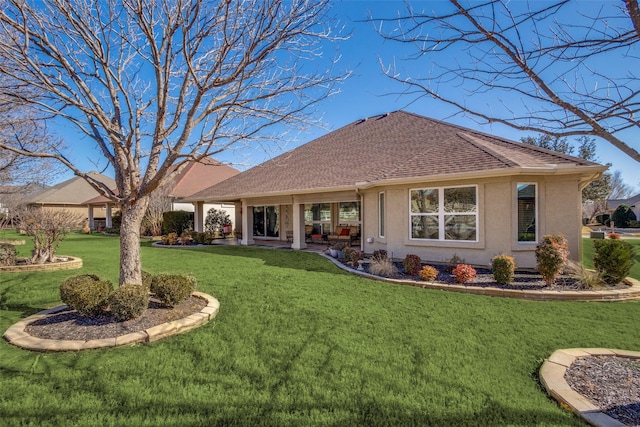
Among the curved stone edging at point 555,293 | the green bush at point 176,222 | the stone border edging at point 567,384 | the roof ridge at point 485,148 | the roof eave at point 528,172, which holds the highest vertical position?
the roof ridge at point 485,148

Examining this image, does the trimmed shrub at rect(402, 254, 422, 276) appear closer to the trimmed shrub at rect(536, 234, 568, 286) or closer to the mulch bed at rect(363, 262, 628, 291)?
the mulch bed at rect(363, 262, 628, 291)

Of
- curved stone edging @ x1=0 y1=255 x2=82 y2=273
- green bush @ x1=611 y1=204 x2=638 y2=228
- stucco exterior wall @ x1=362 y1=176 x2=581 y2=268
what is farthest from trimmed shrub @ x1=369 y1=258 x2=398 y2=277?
green bush @ x1=611 y1=204 x2=638 y2=228

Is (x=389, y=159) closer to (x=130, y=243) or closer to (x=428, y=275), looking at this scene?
(x=428, y=275)

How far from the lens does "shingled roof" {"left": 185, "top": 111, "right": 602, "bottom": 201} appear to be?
9.57 m

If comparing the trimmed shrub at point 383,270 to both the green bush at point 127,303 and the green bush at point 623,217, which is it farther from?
the green bush at point 623,217

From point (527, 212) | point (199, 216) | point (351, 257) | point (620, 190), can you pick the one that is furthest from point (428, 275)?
point (620, 190)

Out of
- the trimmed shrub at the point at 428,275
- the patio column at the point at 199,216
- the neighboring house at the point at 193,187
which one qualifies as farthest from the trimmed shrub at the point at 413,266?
the patio column at the point at 199,216

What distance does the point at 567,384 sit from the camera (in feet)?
11.3

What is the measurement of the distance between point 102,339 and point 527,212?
10.3 meters

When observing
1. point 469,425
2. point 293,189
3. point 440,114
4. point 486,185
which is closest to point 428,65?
point 440,114

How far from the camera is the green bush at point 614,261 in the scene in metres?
7.73

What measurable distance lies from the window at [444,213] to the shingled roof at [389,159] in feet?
2.56

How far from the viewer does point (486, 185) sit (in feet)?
30.9

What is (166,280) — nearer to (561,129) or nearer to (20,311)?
(20,311)
